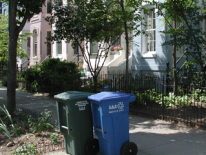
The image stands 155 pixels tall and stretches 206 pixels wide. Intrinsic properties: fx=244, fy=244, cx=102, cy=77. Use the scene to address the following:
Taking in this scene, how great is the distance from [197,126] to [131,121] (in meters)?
1.99

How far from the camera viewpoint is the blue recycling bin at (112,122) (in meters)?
4.41

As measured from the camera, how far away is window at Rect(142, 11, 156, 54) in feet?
42.3

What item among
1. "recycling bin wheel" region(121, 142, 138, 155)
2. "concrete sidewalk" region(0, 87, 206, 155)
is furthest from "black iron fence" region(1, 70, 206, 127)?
"recycling bin wheel" region(121, 142, 138, 155)

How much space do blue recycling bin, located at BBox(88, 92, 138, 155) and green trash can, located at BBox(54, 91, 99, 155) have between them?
0.21 meters

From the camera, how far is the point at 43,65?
13242 millimetres

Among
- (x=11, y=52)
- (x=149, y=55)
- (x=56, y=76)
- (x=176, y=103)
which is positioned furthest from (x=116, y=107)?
(x=149, y=55)

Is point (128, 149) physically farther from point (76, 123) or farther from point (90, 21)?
point (90, 21)

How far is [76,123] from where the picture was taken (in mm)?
4746

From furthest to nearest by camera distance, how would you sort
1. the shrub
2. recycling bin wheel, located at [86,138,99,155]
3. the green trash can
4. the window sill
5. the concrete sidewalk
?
the window sill, the shrub, the concrete sidewalk, recycling bin wheel, located at [86,138,99,155], the green trash can

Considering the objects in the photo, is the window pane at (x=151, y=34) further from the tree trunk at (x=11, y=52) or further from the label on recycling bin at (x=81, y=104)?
the label on recycling bin at (x=81, y=104)

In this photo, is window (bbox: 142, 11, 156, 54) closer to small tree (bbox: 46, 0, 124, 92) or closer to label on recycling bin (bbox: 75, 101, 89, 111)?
small tree (bbox: 46, 0, 124, 92)

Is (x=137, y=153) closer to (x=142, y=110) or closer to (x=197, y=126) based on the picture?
(x=197, y=126)

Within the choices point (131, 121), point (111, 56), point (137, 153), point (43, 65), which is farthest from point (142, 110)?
point (111, 56)

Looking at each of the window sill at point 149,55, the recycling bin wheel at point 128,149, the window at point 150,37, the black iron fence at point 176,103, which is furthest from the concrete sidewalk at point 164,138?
the window at point 150,37
